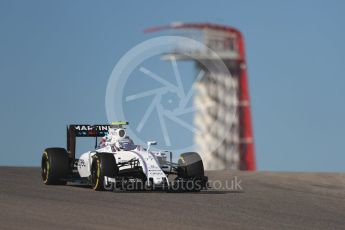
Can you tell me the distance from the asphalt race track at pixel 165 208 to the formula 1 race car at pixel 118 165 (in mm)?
408

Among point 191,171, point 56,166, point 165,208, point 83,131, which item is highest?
point 83,131

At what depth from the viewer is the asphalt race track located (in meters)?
15.3

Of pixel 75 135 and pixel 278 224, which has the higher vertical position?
pixel 75 135

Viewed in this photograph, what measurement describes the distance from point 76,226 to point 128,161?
8.23 m

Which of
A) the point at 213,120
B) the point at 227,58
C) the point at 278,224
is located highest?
the point at 227,58

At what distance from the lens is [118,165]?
23000mm

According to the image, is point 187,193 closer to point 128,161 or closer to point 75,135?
point 128,161

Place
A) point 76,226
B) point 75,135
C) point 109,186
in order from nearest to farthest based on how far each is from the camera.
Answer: point 76,226, point 109,186, point 75,135

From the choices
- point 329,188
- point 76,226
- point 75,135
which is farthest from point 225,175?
point 76,226

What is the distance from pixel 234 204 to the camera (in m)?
20.1

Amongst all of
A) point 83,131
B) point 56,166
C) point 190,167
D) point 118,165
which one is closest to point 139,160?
point 118,165

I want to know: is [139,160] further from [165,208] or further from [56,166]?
[165,208]

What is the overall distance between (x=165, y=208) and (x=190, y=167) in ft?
16.8

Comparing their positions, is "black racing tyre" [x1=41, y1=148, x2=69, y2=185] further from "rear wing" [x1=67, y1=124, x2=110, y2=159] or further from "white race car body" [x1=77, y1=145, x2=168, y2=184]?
"rear wing" [x1=67, y1=124, x2=110, y2=159]
